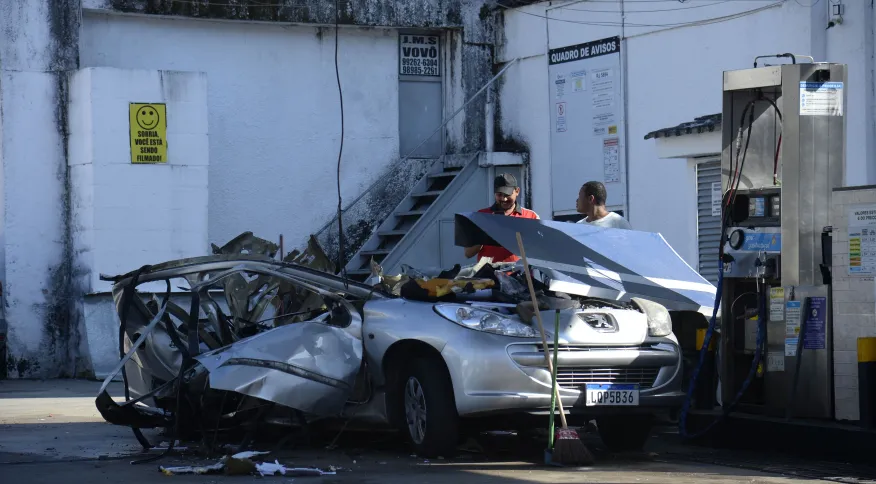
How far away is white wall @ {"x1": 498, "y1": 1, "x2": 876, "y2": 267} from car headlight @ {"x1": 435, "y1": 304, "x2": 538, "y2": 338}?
258 inches

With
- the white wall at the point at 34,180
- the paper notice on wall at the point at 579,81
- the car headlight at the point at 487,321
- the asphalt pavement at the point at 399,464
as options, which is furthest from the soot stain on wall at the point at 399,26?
the car headlight at the point at 487,321

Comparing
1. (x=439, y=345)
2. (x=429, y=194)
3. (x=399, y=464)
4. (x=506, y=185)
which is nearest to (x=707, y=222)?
(x=429, y=194)

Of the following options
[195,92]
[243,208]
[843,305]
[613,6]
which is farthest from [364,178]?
[843,305]

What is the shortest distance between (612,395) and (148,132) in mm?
10027

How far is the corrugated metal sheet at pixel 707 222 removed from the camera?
51.0 feet

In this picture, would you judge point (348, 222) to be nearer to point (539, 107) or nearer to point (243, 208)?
point (243, 208)

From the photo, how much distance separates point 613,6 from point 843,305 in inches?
376

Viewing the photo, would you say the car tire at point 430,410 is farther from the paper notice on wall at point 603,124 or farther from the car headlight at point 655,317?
the paper notice on wall at point 603,124

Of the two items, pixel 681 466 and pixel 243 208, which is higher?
pixel 243 208

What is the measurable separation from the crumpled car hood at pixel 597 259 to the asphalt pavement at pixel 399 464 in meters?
1.13

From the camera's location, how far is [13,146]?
56.4 ft

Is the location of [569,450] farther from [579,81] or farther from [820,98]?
[579,81]

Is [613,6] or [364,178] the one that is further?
[364,178]

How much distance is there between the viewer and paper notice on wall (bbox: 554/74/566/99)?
1848 cm
